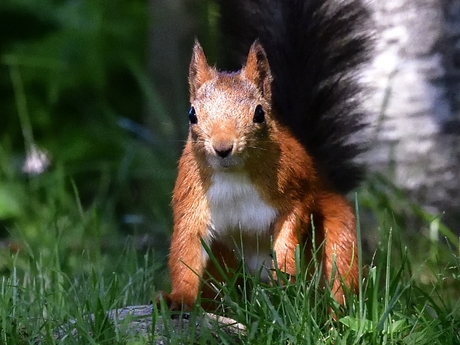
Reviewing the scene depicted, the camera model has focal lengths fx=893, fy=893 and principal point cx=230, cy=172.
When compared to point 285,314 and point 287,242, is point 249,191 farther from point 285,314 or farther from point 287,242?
point 285,314

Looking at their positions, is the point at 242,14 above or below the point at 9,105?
above

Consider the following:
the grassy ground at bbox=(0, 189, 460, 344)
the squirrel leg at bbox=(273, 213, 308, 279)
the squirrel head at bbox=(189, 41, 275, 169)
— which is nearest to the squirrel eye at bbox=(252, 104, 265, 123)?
the squirrel head at bbox=(189, 41, 275, 169)

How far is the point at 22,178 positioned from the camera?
4.30 m

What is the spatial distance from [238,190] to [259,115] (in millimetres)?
197

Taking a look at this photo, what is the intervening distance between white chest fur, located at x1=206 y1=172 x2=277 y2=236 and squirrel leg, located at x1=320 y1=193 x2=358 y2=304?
8.4 inches

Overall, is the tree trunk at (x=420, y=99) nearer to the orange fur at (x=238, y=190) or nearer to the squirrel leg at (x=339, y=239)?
the squirrel leg at (x=339, y=239)

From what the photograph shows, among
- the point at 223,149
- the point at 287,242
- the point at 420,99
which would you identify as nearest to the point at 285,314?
the point at 287,242

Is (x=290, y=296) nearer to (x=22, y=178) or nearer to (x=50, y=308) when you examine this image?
(x=50, y=308)

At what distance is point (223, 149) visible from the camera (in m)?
2.10

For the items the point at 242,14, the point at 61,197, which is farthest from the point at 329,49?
the point at 61,197

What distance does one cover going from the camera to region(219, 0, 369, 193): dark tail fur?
2.68m

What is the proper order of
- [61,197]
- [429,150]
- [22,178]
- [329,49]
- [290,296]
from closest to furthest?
[290,296], [329,49], [429,150], [61,197], [22,178]

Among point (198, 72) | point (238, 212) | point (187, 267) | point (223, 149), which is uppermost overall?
point (198, 72)

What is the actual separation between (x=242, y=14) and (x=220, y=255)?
0.82 m
